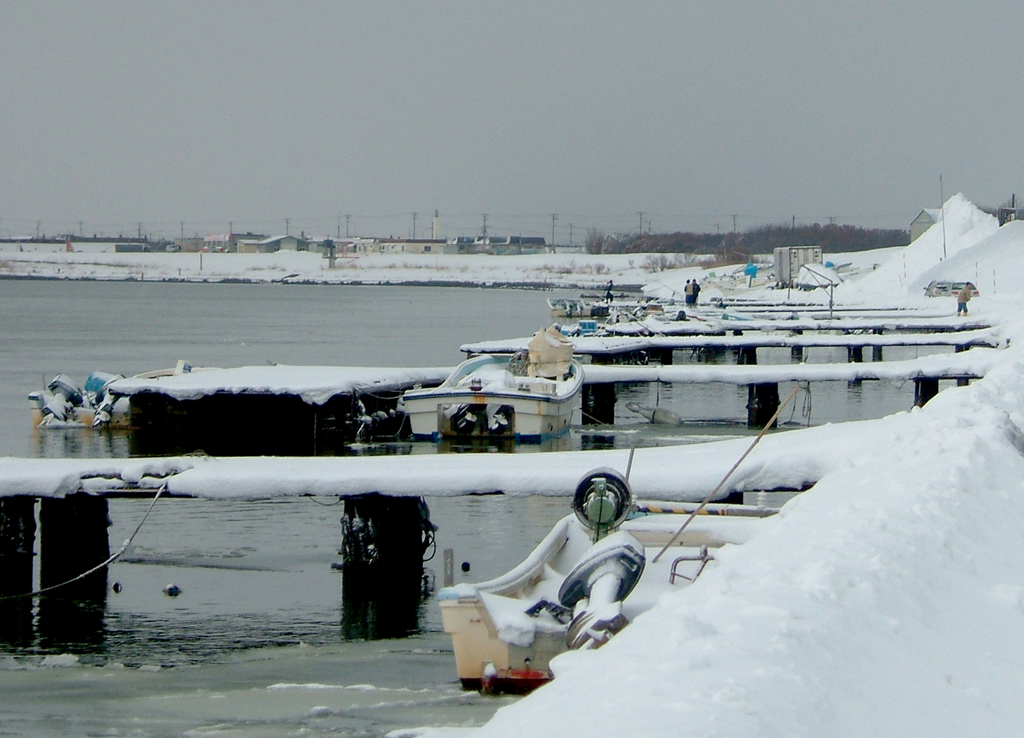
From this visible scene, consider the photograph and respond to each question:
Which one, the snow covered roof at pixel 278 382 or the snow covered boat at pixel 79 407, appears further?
the snow covered boat at pixel 79 407

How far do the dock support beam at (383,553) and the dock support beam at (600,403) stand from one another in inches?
581

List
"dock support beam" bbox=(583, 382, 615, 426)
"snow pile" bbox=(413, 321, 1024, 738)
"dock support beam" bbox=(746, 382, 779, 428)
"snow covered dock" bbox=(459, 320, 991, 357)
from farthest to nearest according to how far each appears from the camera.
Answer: "snow covered dock" bbox=(459, 320, 991, 357), "dock support beam" bbox=(583, 382, 615, 426), "dock support beam" bbox=(746, 382, 779, 428), "snow pile" bbox=(413, 321, 1024, 738)

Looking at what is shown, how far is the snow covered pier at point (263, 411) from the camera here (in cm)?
2316

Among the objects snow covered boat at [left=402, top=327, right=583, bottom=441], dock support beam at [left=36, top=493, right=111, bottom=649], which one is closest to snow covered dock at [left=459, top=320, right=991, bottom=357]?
snow covered boat at [left=402, top=327, right=583, bottom=441]

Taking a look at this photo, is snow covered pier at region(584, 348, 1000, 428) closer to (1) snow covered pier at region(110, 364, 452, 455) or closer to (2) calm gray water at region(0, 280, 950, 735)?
(2) calm gray water at region(0, 280, 950, 735)

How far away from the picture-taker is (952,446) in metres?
9.70

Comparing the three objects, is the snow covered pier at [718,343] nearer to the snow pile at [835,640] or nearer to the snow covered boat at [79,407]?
the snow covered boat at [79,407]

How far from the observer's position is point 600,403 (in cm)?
2812

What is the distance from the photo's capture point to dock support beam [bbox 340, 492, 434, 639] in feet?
40.5

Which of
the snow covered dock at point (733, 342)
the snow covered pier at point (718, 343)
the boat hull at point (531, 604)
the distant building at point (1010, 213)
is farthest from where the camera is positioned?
the distant building at point (1010, 213)

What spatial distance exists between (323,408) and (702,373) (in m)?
8.25

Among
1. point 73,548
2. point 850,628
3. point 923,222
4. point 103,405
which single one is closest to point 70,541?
point 73,548

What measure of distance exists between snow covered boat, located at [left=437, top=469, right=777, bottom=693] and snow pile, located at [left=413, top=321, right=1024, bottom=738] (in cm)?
131

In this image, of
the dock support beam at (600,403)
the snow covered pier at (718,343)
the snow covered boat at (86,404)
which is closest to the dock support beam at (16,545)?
the snow covered boat at (86,404)
